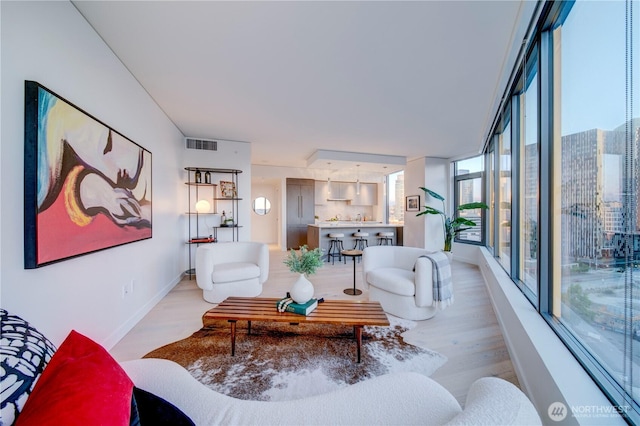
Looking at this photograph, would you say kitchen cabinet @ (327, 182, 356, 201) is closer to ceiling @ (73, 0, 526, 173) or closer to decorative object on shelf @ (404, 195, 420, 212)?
decorative object on shelf @ (404, 195, 420, 212)

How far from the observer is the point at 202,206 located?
4582 millimetres

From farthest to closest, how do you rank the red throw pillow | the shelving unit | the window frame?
1. the window frame
2. the shelving unit
3. the red throw pillow

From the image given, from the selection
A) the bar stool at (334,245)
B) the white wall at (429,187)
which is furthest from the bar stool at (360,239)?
the white wall at (429,187)

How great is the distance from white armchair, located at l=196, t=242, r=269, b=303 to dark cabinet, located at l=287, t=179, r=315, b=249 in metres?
4.15

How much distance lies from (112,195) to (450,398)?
281cm

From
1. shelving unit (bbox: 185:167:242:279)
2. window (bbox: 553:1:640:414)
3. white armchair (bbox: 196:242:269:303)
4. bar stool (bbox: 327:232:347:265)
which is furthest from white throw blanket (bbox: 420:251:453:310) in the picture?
shelving unit (bbox: 185:167:242:279)

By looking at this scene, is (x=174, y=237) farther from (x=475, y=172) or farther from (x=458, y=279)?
(x=475, y=172)

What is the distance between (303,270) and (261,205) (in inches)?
284

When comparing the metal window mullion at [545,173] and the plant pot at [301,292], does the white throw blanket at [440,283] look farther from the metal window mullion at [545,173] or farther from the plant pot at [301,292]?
the plant pot at [301,292]

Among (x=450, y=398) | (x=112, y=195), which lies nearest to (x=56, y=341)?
(x=112, y=195)

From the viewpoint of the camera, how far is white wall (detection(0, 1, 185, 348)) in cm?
136

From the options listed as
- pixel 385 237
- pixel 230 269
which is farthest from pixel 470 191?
pixel 230 269

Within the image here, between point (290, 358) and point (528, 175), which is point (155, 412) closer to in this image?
point (290, 358)

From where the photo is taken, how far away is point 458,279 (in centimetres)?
458
